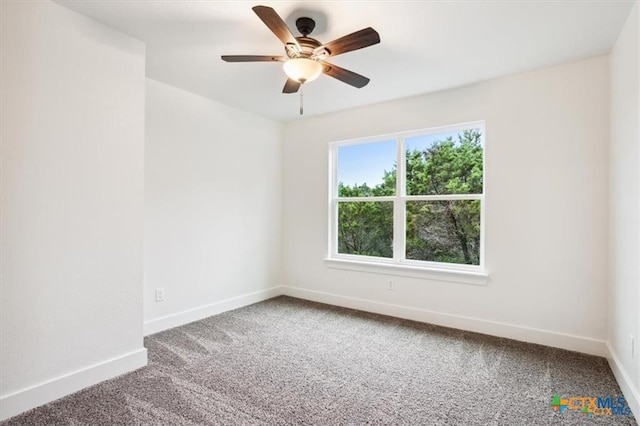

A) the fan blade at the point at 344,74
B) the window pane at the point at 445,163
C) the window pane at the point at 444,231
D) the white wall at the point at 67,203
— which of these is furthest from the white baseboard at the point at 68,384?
the window pane at the point at 445,163

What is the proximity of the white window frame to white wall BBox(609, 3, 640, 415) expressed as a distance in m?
0.97

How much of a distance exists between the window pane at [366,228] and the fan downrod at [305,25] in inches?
87.8

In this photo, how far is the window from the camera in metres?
3.45

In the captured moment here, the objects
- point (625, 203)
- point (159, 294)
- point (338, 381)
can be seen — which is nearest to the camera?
point (625, 203)

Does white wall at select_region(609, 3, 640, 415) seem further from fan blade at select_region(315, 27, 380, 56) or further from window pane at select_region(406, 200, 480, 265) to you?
fan blade at select_region(315, 27, 380, 56)

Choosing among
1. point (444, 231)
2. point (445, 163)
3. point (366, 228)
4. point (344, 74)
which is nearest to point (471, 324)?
point (444, 231)

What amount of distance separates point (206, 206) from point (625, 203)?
11.8 ft

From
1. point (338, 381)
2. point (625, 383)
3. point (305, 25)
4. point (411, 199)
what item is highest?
point (305, 25)

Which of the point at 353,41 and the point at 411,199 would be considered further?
the point at 411,199

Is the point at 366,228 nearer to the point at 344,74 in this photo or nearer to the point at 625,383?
the point at 344,74

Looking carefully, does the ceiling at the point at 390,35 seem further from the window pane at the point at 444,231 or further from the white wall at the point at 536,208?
the window pane at the point at 444,231

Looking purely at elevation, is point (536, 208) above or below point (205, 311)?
above

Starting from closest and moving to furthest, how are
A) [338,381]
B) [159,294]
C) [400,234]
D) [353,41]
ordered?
[353,41], [338,381], [159,294], [400,234]

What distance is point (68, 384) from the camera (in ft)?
6.97
